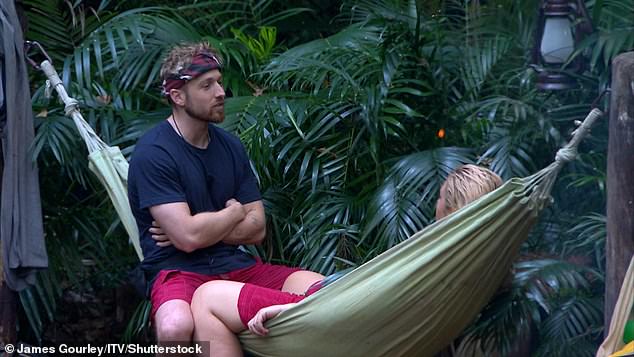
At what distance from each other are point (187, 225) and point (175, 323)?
1.11 feet

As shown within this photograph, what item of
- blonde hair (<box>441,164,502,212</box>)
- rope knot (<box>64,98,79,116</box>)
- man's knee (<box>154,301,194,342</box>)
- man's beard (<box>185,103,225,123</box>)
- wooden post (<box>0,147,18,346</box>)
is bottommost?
wooden post (<box>0,147,18,346</box>)

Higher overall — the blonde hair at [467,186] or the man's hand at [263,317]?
the blonde hair at [467,186]

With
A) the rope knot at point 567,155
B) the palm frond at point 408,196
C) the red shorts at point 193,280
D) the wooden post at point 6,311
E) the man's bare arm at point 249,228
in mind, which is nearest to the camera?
the rope knot at point 567,155

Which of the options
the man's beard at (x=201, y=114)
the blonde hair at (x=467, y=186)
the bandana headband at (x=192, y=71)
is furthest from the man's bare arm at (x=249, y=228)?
the blonde hair at (x=467, y=186)

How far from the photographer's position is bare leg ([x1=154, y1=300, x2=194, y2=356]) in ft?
10.9

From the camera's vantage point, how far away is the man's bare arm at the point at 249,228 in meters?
3.67

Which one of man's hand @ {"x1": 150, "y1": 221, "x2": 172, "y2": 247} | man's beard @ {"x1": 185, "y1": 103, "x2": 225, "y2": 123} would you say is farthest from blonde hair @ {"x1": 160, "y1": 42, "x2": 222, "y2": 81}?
man's hand @ {"x1": 150, "y1": 221, "x2": 172, "y2": 247}

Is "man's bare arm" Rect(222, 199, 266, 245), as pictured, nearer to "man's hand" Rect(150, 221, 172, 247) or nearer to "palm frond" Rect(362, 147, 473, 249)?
"man's hand" Rect(150, 221, 172, 247)

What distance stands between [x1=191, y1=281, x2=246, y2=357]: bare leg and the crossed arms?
21cm

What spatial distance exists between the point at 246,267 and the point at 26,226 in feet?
3.16

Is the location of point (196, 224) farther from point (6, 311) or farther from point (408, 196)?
point (6, 311)

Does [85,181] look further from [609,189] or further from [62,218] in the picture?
[609,189]

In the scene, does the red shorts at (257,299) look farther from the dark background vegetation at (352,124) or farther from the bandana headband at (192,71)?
the bandana headband at (192,71)

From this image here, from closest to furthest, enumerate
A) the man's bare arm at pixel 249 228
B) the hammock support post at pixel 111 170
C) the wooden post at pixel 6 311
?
the man's bare arm at pixel 249 228 < the hammock support post at pixel 111 170 < the wooden post at pixel 6 311
